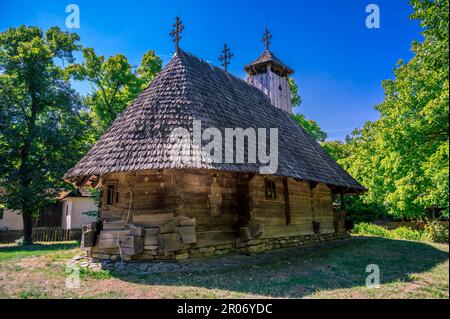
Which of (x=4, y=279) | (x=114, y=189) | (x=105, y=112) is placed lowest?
(x=4, y=279)

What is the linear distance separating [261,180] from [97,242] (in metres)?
5.39

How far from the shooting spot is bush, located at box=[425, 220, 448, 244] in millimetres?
12461

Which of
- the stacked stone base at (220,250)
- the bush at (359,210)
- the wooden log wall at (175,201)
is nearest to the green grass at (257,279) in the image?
the stacked stone base at (220,250)

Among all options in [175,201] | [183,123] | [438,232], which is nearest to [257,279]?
[175,201]

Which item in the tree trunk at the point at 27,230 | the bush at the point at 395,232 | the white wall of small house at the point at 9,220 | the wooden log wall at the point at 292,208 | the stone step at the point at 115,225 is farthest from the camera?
the white wall of small house at the point at 9,220

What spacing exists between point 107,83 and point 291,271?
54.3 ft

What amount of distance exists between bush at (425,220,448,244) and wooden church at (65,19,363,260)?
5.35 metres

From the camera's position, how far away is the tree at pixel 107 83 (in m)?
18.7

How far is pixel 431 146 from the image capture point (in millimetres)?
7582

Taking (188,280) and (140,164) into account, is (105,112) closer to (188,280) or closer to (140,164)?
(140,164)
